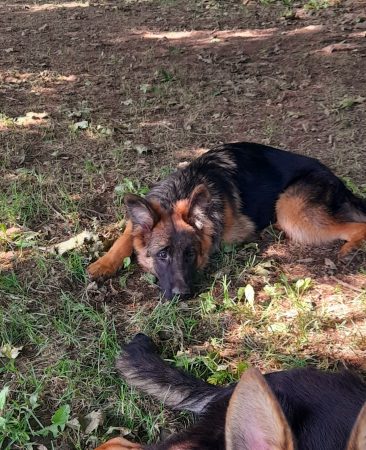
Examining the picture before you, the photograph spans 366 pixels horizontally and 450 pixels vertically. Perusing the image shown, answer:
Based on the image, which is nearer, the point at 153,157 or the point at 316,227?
the point at 316,227

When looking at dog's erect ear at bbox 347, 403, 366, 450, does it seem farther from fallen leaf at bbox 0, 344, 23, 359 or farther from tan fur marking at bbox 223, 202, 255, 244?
tan fur marking at bbox 223, 202, 255, 244

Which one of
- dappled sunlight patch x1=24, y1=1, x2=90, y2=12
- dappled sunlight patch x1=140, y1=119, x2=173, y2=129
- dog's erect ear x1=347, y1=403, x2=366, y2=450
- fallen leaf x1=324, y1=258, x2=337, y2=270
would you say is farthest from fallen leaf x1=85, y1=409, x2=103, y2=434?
dappled sunlight patch x1=24, y1=1, x2=90, y2=12

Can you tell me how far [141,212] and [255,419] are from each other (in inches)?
116

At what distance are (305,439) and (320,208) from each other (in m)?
3.21

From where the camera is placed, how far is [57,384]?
10.5ft

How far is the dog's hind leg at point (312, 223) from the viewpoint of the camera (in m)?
4.59

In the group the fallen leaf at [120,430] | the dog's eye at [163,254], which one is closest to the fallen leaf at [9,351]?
the fallen leaf at [120,430]

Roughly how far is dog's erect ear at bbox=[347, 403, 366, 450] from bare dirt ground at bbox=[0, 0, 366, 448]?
5.74 feet

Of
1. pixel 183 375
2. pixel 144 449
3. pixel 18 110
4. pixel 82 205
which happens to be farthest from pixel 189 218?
pixel 18 110

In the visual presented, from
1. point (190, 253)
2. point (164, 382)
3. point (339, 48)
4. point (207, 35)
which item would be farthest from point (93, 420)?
point (207, 35)

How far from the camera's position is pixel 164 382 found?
2.94 metres

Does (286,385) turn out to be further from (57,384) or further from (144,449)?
(57,384)

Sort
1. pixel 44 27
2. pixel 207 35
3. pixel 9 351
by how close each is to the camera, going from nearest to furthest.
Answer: pixel 9 351, pixel 207 35, pixel 44 27

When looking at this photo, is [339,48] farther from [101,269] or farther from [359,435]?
[359,435]
